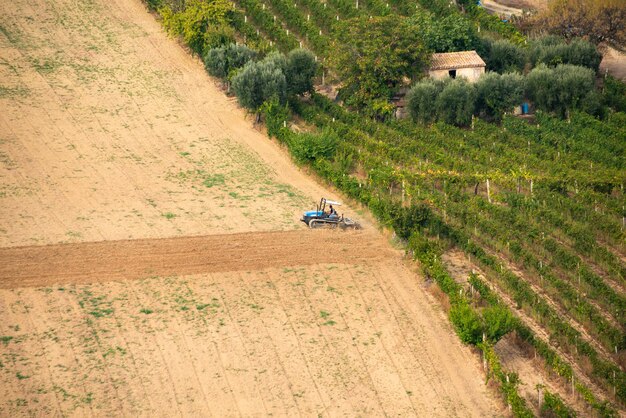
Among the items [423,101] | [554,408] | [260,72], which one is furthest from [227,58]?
[554,408]

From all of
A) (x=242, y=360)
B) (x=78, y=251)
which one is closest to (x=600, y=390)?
(x=242, y=360)

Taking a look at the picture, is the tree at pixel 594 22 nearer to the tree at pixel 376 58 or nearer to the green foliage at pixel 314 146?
the tree at pixel 376 58

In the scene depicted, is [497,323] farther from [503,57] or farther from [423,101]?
[503,57]

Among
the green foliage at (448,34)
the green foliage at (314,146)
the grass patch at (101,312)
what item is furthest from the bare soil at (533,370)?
the green foliage at (448,34)

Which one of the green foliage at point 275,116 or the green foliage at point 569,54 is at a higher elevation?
the green foliage at point 569,54

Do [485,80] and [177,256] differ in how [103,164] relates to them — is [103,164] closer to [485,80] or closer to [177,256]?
[177,256]

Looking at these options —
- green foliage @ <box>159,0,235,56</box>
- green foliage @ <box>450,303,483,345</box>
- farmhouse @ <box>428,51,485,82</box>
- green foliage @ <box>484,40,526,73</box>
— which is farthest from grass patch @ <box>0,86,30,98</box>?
green foliage @ <box>450,303,483,345</box>
